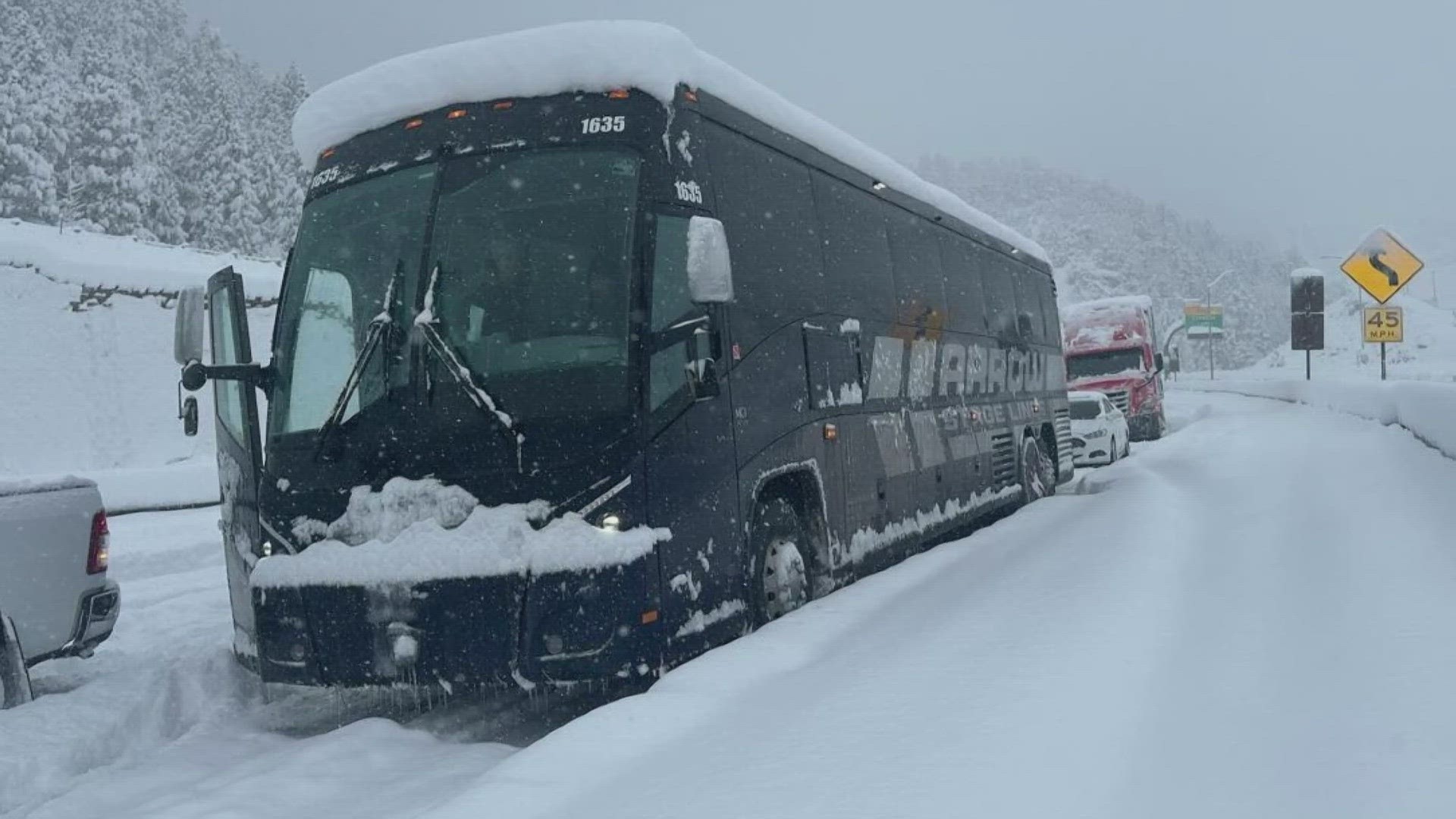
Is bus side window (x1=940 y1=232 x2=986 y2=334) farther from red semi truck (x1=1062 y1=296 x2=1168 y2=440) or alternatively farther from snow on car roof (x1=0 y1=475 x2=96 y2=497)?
red semi truck (x1=1062 y1=296 x2=1168 y2=440)

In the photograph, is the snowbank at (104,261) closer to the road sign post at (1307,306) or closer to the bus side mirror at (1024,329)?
the bus side mirror at (1024,329)

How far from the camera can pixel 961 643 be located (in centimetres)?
513

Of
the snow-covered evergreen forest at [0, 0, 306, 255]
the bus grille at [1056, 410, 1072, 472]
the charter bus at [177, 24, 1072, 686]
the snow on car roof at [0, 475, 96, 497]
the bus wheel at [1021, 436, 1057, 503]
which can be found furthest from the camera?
the snow-covered evergreen forest at [0, 0, 306, 255]

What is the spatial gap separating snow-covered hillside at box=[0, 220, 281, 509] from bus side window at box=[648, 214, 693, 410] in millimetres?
31647

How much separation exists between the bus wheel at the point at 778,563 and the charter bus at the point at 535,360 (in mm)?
21

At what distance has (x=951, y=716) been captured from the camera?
4.07 meters

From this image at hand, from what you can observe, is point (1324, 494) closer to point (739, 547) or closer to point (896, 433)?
point (896, 433)

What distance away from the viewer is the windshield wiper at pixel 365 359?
17.7 ft

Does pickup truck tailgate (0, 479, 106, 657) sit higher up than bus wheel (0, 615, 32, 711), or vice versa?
pickup truck tailgate (0, 479, 106, 657)

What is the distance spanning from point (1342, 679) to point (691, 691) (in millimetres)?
2592

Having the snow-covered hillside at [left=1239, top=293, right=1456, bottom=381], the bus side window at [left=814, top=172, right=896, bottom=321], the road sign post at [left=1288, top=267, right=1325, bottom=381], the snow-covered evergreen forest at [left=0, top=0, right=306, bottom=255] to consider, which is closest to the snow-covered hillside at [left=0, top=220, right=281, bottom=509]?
the snow-covered evergreen forest at [left=0, top=0, right=306, bottom=255]

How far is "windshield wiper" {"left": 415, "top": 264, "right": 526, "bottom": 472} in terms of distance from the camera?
16.9 ft

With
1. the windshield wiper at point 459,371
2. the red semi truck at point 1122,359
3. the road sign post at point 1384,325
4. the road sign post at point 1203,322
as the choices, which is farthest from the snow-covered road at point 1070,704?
the road sign post at point 1203,322

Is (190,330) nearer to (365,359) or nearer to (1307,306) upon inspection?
(365,359)
